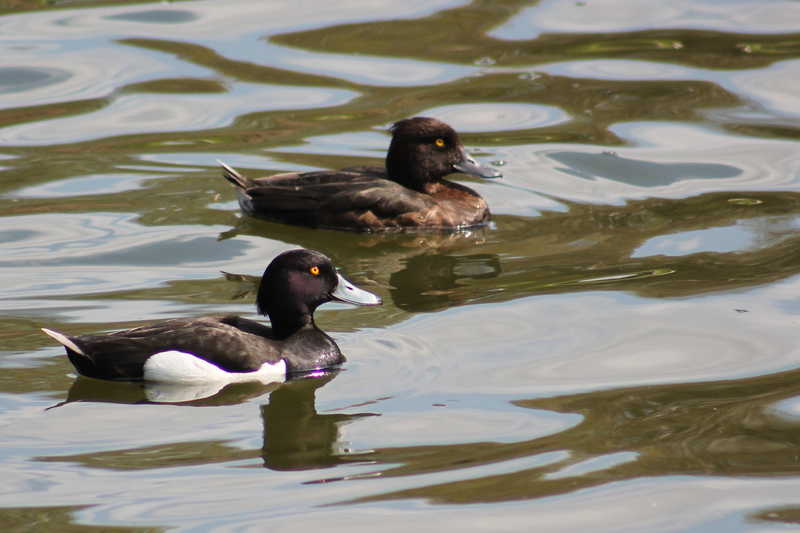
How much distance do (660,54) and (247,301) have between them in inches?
304

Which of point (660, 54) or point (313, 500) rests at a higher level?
point (660, 54)

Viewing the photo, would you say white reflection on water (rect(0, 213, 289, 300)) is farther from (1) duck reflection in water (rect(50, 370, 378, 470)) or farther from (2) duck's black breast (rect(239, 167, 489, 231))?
(1) duck reflection in water (rect(50, 370, 378, 470))

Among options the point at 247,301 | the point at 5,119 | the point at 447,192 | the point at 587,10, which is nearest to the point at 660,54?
the point at 587,10

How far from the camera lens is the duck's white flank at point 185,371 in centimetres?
739

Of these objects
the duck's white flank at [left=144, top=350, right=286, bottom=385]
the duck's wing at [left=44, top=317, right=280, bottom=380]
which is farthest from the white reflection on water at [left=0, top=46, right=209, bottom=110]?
the duck's white flank at [left=144, top=350, right=286, bottom=385]

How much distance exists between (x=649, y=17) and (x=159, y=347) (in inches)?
398

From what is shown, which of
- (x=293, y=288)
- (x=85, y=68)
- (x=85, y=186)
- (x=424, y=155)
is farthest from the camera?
(x=85, y=68)

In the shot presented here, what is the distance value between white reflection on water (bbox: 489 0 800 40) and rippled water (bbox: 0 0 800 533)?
0.18 ft

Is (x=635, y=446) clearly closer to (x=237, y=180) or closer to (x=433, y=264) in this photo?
(x=433, y=264)

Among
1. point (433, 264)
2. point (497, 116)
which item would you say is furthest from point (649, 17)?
point (433, 264)

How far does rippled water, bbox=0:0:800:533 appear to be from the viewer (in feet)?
20.1

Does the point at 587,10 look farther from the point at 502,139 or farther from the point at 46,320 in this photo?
the point at 46,320

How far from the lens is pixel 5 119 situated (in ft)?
44.5

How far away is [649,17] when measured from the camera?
16.1 meters
